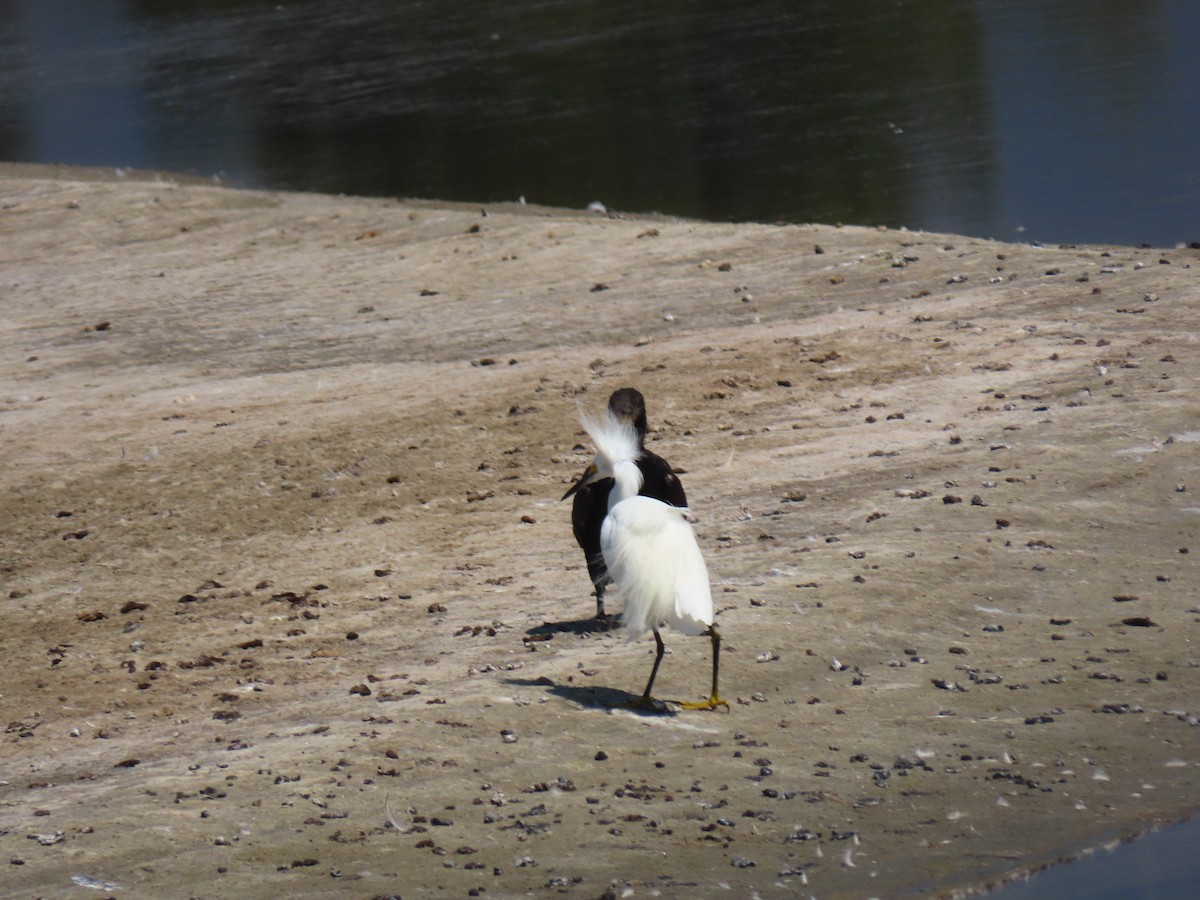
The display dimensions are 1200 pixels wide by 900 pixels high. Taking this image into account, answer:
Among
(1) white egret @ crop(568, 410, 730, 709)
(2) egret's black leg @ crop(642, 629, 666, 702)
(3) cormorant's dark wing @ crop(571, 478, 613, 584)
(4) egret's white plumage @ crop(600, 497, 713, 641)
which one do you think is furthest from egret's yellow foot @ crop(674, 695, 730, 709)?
(3) cormorant's dark wing @ crop(571, 478, 613, 584)

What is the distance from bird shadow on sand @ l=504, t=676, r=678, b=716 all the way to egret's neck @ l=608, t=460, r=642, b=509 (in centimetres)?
71

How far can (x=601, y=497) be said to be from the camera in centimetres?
730

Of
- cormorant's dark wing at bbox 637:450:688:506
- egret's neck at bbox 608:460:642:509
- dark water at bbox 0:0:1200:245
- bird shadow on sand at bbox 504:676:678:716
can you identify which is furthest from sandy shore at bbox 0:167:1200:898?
dark water at bbox 0:0:1200:245

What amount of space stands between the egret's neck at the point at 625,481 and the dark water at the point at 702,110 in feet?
22.9

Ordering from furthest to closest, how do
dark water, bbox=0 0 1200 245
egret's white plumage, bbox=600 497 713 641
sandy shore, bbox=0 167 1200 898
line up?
1. dark water, bbox=0 0 1200 245
2. egret's white plumage, bbox=600 497 713 641
3. sandy shore, bbox=0 167 1200 898

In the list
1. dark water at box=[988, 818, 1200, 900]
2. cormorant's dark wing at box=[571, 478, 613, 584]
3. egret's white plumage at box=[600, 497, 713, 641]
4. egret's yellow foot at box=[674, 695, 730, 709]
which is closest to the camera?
dark water at box=[988, 818, 1200, 900]

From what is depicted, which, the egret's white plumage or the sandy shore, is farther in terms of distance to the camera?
the egret's white plumage

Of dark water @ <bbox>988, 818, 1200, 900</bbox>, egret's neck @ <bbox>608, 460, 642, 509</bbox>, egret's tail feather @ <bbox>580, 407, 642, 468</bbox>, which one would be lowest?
dark water @ <bbox>988, 818, 1200, 900</bbox>

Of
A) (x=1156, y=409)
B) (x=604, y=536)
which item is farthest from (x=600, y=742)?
(x=1156, y=409)

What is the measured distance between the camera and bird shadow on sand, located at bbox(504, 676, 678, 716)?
6.52 metres

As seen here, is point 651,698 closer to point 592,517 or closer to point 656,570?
point 656,570

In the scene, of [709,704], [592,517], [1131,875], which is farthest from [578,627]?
[1131,875]

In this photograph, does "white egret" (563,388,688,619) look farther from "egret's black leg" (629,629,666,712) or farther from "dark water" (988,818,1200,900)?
"dark water" (988,818,1200,900)

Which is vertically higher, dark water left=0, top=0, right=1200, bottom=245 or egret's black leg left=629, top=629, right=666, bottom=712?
dark water left=0, top=0, right=1200, bottom=245
